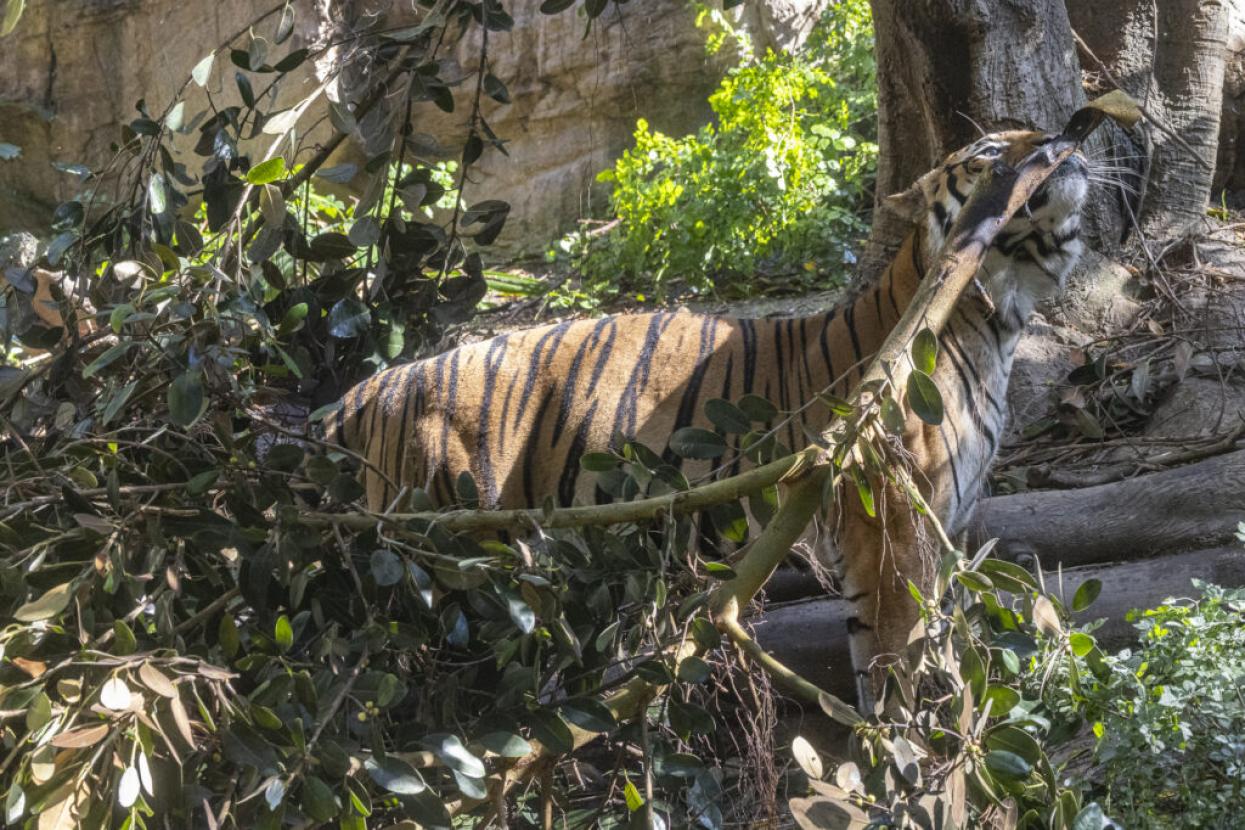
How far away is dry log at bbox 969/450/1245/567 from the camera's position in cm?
432

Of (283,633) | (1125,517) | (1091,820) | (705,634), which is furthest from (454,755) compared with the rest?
(1125,517)

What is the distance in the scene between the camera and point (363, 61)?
417 cm

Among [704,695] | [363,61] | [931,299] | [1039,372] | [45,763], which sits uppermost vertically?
[363,61]

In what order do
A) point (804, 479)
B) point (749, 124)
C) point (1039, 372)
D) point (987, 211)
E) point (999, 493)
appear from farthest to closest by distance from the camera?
point (749, 124) < point (1039, 372) < point (999, 493) < point (987, 211) < point (804, 479)

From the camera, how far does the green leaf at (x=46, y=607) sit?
2.28 meters

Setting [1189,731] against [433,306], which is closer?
[1189,731]

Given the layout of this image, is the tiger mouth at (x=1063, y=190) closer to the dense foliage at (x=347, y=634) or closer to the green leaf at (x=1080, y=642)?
the dense foliage at (x=347, y=634)

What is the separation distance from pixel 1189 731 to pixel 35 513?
2603mm

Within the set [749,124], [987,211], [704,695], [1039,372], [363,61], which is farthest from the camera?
[749,124]

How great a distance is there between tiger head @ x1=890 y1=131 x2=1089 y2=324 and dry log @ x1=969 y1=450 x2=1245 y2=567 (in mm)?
847

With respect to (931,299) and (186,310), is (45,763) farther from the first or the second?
(931,299)

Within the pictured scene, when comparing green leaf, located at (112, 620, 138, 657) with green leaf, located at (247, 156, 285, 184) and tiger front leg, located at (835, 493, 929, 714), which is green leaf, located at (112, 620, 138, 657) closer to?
green leaf, located at (247, 156, 285, 184)

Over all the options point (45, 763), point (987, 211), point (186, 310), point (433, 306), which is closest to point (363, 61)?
point (433, 306)

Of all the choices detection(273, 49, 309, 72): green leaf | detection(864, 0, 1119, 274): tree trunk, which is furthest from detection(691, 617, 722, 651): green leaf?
detection(864, 0, 1119, 274): tree trunk
